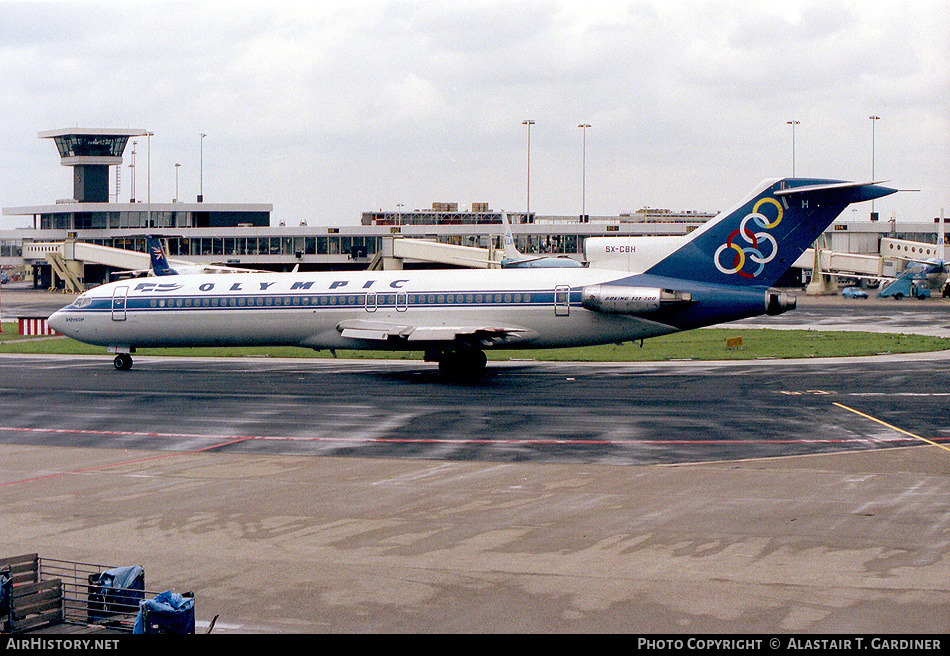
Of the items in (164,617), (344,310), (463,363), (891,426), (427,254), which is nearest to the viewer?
(164,617)

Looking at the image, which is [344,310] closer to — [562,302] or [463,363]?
[463,363]

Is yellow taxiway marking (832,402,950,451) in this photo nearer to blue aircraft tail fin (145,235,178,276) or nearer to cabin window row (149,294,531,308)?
cabin window row (149,294,531,308)

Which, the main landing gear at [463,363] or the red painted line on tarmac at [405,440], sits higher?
the main landing gear at [463,363]

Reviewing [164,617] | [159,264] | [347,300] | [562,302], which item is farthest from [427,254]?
[164,617]

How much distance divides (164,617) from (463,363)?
26.9m

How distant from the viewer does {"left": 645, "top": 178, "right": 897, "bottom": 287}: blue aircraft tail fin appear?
34834 millimetres

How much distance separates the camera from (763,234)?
116 ft

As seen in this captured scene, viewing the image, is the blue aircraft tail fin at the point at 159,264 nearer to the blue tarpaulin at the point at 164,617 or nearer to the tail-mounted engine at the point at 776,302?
the tail-mounted engine at the point at 776,302

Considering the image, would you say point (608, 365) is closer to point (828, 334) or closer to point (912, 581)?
point (828, 334)

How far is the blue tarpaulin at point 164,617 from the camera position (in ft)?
33.8

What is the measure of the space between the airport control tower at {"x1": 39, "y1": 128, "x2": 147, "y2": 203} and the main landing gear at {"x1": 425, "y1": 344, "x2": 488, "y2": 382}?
12540 cm

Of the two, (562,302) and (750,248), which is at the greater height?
(750,248)

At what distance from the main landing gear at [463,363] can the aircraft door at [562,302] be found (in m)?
3.42

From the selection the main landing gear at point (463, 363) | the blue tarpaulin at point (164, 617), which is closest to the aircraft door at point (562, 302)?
the main landing gear at point (463, 363)
